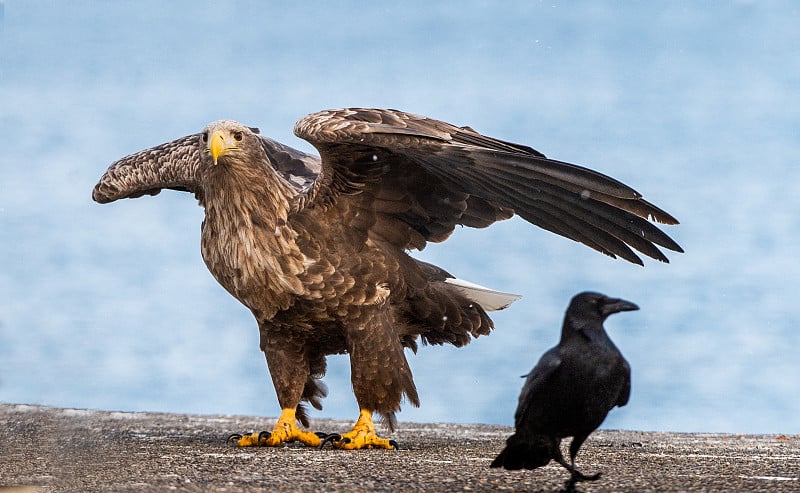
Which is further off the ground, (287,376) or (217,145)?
(217,145)

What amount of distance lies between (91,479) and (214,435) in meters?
2.82

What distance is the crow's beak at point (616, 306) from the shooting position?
11.0 ft

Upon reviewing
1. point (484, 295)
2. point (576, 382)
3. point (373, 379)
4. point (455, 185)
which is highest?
point (455, 185)

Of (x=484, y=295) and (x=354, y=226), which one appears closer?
(x=354, y=226)

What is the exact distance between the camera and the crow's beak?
3346 millimetres

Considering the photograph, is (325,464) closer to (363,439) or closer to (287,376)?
(363,439)

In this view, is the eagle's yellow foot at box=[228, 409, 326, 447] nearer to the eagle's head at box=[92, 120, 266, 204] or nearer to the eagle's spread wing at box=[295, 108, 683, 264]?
the eagle's spread wing at box=[295, 108, 683, 264]

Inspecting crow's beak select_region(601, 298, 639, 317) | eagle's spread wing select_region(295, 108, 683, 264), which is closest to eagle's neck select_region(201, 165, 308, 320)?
eagle's spread wing select_region(295, 108, 683, 264)

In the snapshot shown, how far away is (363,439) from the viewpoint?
5.79 m

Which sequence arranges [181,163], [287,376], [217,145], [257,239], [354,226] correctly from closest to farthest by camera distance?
[217,145], [257,239], [354,226], [287,376], [181,163]

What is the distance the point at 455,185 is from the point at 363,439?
1580 millimetres

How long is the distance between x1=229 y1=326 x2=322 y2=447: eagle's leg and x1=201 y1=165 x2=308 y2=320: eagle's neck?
13.2 inches

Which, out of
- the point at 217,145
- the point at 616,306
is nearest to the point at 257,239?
the point at 217,145

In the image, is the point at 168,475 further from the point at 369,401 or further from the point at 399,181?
the point at 399,181
